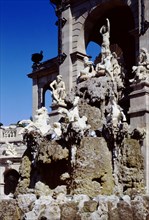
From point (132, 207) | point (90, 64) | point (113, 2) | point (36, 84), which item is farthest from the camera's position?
point (36, 84)

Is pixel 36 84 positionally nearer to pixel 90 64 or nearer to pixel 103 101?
pixel 90 64

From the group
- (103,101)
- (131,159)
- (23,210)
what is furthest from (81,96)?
(23,210)

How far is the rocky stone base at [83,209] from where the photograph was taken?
11969 mm

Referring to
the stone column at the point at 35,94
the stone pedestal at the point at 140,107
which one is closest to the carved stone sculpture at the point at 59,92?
the stone pedestal at the point at 140,107

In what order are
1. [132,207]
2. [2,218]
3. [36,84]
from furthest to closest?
[36,84]
[2,218]
[132,207]

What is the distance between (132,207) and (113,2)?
14896mm

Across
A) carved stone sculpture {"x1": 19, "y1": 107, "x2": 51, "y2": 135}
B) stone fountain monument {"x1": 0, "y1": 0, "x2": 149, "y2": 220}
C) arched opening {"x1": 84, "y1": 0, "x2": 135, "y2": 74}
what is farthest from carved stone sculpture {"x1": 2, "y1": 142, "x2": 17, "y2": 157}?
arched opening {"x1": 84, "y1": 0, "x2": 135, "y2": 74}

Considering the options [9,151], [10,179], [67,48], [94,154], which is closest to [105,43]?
[67,48]

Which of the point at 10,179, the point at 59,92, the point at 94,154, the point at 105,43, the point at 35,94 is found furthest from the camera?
the point at 35,94

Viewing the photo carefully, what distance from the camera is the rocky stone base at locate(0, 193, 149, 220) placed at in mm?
11969

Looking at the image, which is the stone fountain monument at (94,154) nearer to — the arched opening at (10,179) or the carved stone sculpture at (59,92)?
the carved stone sculpture at (59,92)

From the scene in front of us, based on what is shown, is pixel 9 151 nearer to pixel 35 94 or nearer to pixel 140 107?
pixel 35 94

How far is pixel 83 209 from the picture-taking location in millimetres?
12352

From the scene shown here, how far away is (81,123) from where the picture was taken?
1630 centimetres
